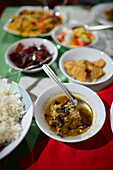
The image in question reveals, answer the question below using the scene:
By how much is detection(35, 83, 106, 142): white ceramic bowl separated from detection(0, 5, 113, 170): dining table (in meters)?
0.15

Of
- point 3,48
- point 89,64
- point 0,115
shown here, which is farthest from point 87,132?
point 3,48

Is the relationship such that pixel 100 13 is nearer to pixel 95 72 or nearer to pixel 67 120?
pixel 95 72

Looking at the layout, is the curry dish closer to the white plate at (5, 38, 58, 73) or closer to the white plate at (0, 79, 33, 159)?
the white plate at (0, 79, 33, 159)

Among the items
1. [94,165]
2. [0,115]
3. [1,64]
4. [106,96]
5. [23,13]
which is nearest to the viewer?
[94,165]

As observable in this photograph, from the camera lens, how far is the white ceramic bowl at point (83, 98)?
1.33 metres

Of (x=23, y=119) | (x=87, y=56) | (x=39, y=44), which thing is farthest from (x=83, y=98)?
(x=39, y=44)

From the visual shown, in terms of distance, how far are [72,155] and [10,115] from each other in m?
0.66

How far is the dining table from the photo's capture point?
1.34 metres

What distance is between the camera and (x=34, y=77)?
2.03m

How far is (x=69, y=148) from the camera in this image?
1380mm

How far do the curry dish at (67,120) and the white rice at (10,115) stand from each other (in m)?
Answer: 0.28

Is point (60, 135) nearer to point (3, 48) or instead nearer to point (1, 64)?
point (1, 64)

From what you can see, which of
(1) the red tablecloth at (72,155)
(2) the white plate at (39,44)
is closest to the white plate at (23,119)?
(1) the red tablecloth at (72,155)

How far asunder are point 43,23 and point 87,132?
2.17 metres
